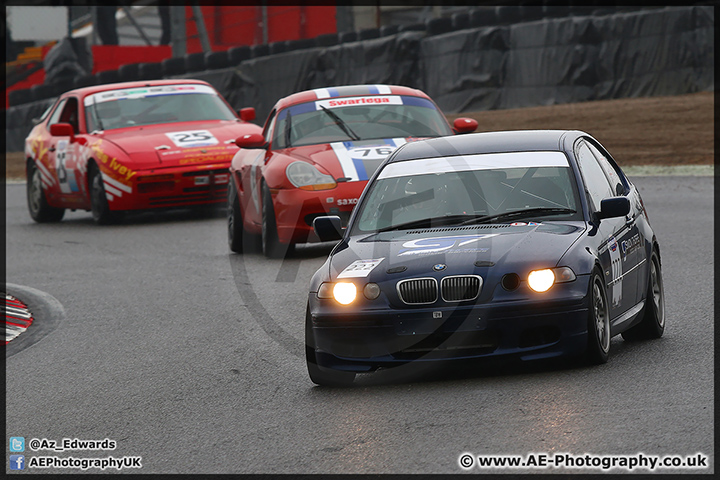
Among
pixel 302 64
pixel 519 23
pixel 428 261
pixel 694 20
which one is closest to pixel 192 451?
pixel 428 261

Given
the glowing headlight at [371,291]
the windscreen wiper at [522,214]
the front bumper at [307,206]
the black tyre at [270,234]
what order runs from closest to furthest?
the glowing headlight at [371,291], the windscreen wiper at [522,214], the front bumper at [307,206], the black tyre at [270,234]

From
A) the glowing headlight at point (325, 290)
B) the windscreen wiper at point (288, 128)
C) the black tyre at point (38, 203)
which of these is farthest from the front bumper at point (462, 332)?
the black tyre at point (38, 203)

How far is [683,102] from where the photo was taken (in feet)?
80.0

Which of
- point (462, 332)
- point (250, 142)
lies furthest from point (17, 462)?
point (250, 142)

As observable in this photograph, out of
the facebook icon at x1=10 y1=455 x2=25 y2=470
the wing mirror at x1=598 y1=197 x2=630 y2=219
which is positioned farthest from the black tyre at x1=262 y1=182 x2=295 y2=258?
the facebook icon at x1=10 y1=455 x2=25 y2=470

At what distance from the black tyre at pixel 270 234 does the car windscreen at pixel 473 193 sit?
3986 millimetres

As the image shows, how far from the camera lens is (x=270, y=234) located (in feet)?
36.1

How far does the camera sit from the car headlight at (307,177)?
421 inches

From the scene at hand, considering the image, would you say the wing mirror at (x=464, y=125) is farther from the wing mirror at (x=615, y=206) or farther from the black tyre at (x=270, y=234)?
the wing mirror at (x=615, y=206)

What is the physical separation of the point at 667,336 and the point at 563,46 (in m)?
18.5

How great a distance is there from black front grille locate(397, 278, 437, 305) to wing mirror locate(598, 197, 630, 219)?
3.71ft

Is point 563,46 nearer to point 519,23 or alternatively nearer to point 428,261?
point 519,23

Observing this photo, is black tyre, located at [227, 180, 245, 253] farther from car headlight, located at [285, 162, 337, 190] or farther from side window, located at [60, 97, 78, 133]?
side window, located at [60, 97, 78, 133]

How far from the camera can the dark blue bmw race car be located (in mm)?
5676
